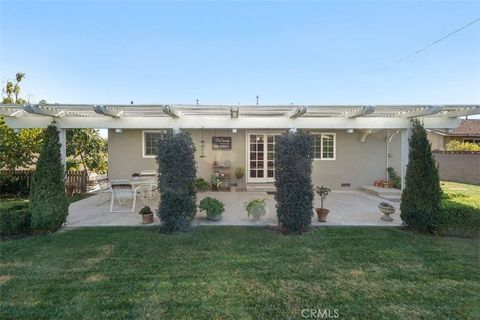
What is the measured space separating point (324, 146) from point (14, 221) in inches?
393

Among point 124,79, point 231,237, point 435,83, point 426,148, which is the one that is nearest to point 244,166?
point 231,237

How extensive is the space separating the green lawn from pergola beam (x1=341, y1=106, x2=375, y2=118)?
8.60 ft

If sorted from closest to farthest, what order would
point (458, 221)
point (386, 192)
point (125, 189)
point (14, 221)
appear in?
point (14, 221)
point (458, 221)
point (125, 189)
point (386, 192)

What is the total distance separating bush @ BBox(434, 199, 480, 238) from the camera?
185 inches

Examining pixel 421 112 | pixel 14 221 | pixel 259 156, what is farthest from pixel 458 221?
pixel 14 221

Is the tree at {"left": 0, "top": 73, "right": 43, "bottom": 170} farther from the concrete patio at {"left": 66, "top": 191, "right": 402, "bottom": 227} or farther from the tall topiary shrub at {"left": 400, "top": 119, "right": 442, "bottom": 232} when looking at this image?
the tall topiary shrub at {"left": 400, "top": 119, "right": 442, "bottom": 232}

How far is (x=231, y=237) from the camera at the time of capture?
464cm

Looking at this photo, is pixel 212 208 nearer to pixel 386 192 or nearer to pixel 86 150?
pixel 386 192

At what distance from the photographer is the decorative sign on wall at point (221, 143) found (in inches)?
395

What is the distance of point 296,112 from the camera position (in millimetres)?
5547

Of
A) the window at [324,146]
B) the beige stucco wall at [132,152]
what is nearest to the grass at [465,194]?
the window at [324,146]

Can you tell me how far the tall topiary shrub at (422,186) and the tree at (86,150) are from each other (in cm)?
1216

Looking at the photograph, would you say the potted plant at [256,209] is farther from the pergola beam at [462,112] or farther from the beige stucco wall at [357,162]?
the beige stucco wall at [357,162]

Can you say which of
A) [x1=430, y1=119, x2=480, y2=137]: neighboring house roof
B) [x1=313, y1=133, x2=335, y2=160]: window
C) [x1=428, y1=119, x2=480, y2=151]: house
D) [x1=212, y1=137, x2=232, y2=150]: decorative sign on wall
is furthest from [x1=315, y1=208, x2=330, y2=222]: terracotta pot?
[x1=428, y1=119, x2=480, y2=151]: house
